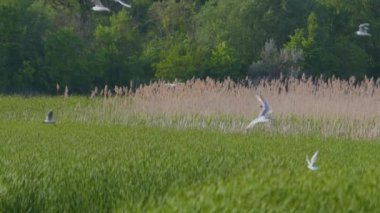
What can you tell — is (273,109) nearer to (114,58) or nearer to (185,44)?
(185,44)

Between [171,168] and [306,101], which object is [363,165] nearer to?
[171,168]

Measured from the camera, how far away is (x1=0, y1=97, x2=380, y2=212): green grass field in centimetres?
898

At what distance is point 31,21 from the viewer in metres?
46.2

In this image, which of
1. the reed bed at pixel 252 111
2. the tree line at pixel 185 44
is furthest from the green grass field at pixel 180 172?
the tree line at pixel 185 44

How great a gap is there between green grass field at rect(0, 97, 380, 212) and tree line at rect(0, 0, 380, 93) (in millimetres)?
25061

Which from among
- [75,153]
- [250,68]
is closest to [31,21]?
[250,68]

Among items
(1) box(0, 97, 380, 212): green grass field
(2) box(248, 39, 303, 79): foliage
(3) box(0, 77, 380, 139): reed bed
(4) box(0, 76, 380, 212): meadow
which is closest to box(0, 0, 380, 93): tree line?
(2) box(248, 39, 303, 79): foliage

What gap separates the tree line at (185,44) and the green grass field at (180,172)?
25061 mm

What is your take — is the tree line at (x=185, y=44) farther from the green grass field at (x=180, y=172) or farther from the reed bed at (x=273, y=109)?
the green grass field at (x=180, y=172)

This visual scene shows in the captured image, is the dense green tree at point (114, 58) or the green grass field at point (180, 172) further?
the dense green tree at point (114, 58)

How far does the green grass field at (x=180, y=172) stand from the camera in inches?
353

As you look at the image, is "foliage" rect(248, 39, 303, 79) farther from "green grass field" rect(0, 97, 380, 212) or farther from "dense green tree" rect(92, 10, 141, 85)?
"green grass field" rect(0, 97, 380, 212)

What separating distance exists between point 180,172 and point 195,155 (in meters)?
2.43

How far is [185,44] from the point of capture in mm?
49562
